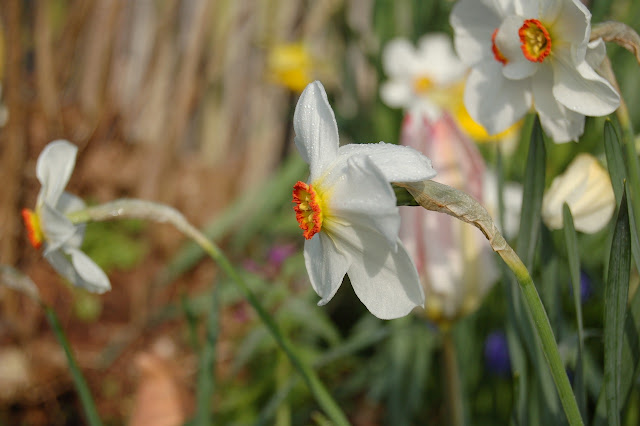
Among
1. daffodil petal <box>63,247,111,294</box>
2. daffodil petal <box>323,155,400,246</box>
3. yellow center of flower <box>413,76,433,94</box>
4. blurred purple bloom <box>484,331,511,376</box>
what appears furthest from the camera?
yellow center of flower <box>413,76,433,94</box>

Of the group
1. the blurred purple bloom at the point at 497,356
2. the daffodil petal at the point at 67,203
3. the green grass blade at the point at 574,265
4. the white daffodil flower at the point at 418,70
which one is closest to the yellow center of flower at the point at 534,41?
the green grass blade at the point at 574,265

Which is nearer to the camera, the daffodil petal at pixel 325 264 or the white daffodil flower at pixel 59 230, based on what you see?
the daffodil petal at pixel 325 264

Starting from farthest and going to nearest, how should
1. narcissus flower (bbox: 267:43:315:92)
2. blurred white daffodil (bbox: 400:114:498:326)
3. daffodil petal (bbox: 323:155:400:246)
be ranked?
narcissus flower (bbox: 267:43:315:92), blurred white daffodil (bbox: 400:114:498:326), daffodil petal (bbox: 323:155:400:246)

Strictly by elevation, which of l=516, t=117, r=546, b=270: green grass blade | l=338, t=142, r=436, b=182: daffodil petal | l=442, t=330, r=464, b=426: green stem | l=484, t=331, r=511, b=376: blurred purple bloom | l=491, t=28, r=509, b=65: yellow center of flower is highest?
l=491, t=28, r=509, b=65: yellow center of flower

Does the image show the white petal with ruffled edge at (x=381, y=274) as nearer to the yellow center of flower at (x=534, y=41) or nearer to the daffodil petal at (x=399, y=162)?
the daffodil petal at (x=399, y=162)

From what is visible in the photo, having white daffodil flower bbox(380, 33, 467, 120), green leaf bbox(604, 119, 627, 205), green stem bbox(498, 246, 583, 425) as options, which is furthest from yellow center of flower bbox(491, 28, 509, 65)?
white daffodil flower bbox(380, 33, 467, 120)

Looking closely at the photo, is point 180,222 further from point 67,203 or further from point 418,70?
point 418,70

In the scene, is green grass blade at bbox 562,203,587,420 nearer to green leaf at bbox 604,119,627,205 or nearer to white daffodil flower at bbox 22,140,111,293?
green leaf at bbox 604,119,627,205
